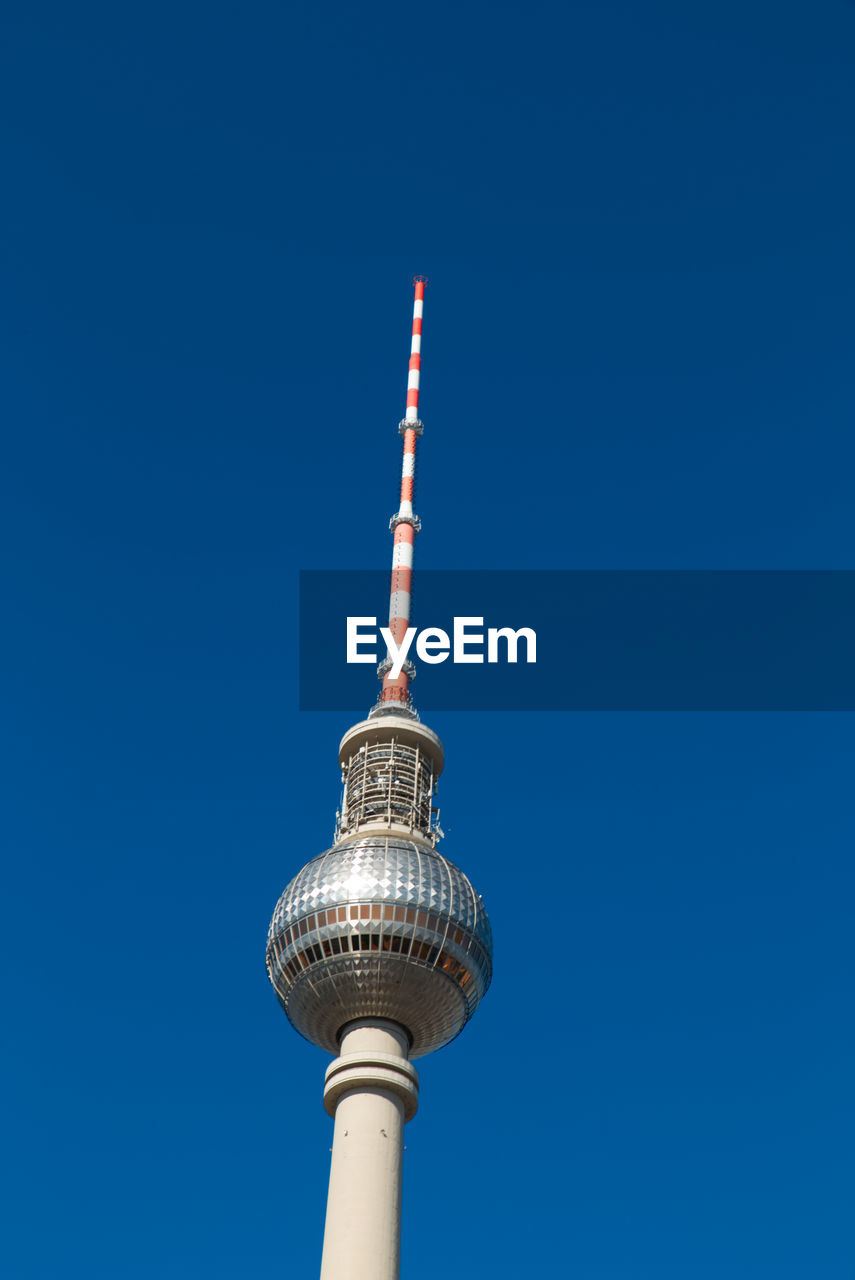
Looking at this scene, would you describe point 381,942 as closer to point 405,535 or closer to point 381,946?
point 381,946

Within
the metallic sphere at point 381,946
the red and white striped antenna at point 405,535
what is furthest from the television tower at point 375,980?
the red and white striped antenna at point 405,535

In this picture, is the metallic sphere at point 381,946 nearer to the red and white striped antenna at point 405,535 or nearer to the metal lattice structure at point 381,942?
the metal lattice structure at point 381,942

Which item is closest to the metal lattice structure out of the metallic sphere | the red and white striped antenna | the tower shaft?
the metallic sphere

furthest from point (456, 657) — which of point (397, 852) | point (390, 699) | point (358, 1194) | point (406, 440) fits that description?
point (406, 440)

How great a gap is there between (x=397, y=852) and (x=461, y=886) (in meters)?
4.52

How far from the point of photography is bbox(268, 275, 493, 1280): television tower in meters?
84.0

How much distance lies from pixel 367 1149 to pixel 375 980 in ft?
32.2

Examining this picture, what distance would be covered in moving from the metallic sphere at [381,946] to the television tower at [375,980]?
0.06 m

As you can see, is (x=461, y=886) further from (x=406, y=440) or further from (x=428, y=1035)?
(x=406, y=440)

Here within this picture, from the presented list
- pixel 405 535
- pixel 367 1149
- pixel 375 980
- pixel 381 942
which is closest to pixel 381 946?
pixel 381 942

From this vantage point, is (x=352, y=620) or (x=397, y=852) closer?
(x=397, y=852)

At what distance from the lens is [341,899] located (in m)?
91.9

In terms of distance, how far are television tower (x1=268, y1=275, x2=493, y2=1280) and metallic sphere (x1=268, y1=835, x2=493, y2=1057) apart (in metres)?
0.06

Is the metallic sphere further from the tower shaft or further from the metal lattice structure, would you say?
the tower shaft
